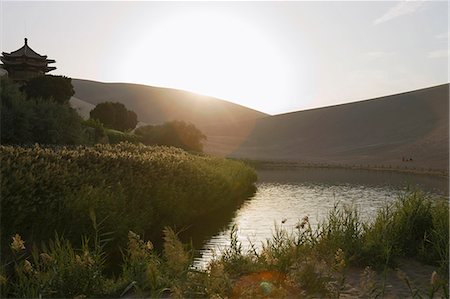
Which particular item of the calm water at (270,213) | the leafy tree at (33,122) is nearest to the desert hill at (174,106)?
the leafy tree at (33,122)

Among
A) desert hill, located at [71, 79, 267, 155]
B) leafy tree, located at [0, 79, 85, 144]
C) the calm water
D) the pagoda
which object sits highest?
desert hill, located at [71, 79, 267, 155]

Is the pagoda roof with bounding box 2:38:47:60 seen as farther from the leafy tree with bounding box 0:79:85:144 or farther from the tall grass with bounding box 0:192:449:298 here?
the tall grass with bounding box 0:192:449:298

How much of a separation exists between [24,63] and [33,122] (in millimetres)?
23121

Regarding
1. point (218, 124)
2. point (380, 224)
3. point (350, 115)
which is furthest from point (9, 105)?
point (218, 124)

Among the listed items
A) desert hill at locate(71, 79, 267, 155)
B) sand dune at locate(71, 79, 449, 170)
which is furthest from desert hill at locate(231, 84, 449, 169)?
desert hill at locate(71, 79, 267, 155)

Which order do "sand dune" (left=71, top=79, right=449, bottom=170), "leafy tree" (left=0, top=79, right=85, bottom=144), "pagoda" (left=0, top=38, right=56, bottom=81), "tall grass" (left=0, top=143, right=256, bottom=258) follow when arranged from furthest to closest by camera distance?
"sand dune" (left=71, top=79, right=449, bottom=170) → "pagoda" (left=0, top=38, right=56, bottom=81) → "leafy tree" (left=0, top=79, right=85, bottom=144) → "tall grass" (left=0, top=143, right=256, bottom=258)

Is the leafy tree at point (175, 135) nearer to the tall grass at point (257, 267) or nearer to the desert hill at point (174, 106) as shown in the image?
the tall grass at point (257, 267)

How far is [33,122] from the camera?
1074 inches

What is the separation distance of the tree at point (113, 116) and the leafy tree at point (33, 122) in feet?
96.0

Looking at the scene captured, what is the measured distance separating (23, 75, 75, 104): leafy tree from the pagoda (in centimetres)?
577

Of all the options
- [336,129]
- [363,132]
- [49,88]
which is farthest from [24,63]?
[336,129]

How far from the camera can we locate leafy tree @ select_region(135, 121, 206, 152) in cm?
5219

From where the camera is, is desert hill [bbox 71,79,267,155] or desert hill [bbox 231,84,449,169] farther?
desert hill [bbox 71,79,267,155]

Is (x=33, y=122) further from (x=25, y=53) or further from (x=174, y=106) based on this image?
(x=174, y=106)
